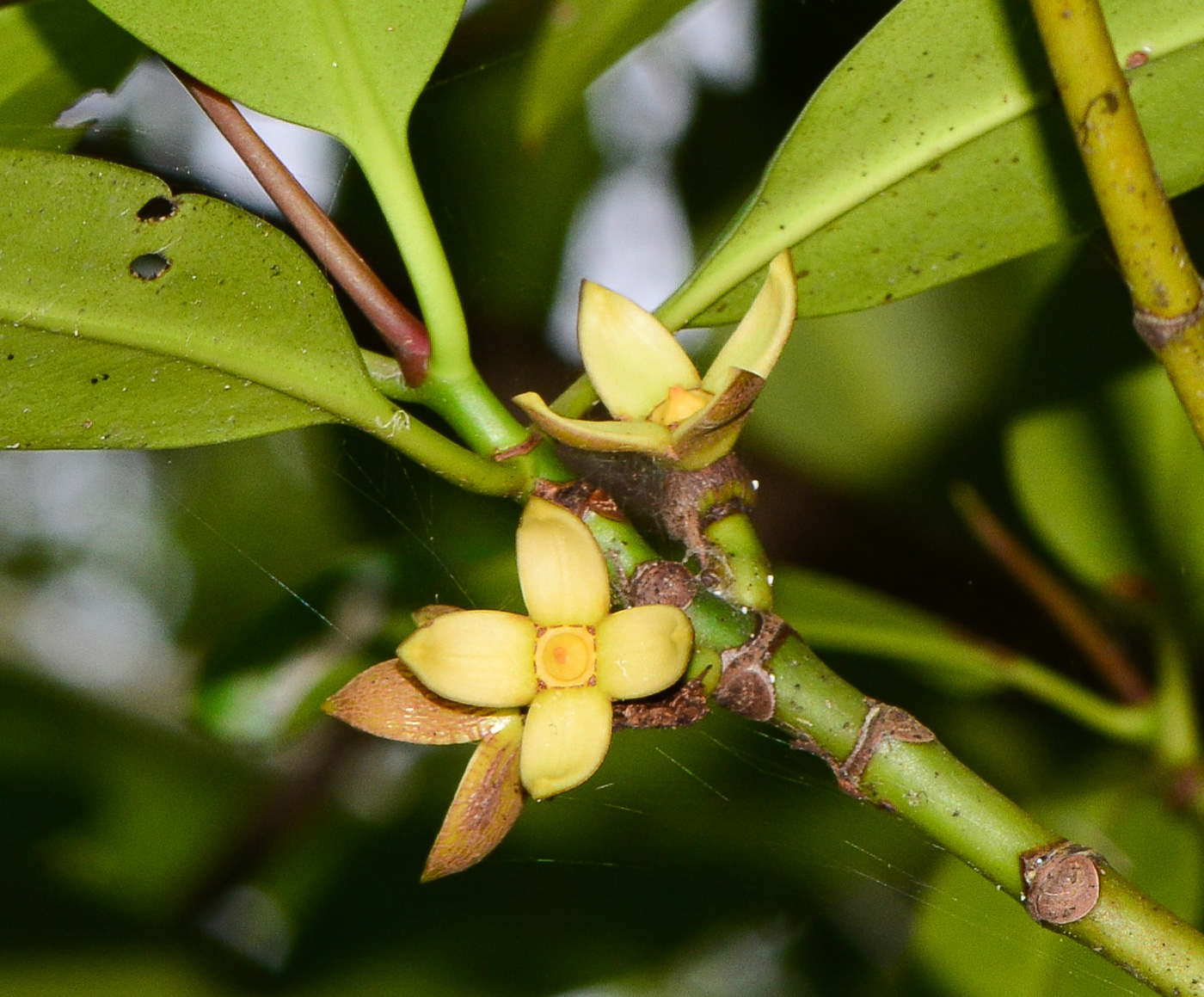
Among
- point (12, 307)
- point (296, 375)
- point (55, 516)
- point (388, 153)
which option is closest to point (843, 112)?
point (388, 153)

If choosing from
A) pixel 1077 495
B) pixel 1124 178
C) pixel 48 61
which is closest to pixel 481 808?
pixel 1124 178

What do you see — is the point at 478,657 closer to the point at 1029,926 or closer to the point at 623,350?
the point at 623,350

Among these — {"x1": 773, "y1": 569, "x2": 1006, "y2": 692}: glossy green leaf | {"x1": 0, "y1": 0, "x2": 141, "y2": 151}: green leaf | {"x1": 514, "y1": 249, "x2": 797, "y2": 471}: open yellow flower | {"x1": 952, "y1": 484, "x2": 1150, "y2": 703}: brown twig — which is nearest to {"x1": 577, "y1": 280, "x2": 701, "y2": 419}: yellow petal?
{"x1": 514, "y1": 249, "x2": 797, "y2": 471}: open yellow flower

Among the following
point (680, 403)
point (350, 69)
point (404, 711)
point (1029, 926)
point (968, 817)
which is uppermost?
point (350, 69)

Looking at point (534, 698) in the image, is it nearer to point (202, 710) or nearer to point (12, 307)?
point (12, 307)

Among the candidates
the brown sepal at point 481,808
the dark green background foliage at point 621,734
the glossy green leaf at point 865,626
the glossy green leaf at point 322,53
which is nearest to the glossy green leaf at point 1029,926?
the dark green background foliage at point 621,734

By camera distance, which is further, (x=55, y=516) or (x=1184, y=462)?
(x=55, y=516)

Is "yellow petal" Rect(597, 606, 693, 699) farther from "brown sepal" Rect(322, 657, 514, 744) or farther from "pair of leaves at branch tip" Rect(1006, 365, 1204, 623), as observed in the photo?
"pair of leaves at branch tip" Rect(1006, 365, 1204, 623)
